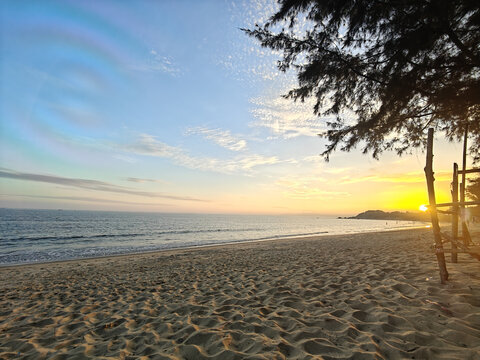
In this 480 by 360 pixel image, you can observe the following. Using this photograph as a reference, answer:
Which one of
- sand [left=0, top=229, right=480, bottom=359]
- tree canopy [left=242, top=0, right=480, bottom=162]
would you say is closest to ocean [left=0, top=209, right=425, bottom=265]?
sand [left=0, top=229, right=480, bottom=359]

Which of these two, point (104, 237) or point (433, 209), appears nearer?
point (433, 209)

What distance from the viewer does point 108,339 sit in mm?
3533

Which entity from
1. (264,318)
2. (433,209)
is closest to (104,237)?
(264,318)

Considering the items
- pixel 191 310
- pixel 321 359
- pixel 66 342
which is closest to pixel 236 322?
pixel 191 310

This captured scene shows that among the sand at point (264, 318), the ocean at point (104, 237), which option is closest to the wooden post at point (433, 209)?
the sand at point (264, 318)

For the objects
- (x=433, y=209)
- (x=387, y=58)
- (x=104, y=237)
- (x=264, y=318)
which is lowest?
(x=104, y=237)

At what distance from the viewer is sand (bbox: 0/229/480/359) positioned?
292cm

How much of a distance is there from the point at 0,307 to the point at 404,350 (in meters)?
8.24

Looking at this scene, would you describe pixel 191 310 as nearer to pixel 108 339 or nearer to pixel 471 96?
pixel 108 339

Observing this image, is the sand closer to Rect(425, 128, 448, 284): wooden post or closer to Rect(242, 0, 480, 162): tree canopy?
Rect(425, 128, 448, 284): wooden post

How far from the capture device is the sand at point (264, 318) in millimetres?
2920

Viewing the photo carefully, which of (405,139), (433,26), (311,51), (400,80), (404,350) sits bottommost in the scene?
(404,350)

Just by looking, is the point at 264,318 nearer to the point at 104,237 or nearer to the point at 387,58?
the point at 387,58

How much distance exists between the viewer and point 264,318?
3.86 metres
